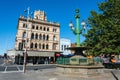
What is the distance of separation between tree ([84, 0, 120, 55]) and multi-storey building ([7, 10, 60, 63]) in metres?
22.7

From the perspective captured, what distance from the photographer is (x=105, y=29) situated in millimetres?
27672

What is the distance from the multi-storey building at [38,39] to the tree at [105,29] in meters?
22.7

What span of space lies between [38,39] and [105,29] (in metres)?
26.5

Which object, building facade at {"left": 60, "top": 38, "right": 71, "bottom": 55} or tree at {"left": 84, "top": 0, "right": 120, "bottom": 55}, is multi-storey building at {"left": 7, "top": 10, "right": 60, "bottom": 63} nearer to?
building facade at {"left": 60, "top": 38, "right": 71, "bottom": 55}

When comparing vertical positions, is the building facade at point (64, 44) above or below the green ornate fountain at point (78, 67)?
above

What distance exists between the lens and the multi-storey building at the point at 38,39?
47344 millimetres

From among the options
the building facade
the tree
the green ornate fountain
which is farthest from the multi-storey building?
the green ornate fountain

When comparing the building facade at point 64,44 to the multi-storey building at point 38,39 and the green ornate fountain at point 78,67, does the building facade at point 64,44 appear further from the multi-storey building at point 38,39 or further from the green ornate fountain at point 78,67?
the green ornate fountain at point 78,67

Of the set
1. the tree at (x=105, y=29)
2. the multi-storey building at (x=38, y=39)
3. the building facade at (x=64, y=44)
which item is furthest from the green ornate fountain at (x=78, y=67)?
the building facade at (x=64, y=44)

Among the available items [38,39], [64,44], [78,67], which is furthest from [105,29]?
[64,44]

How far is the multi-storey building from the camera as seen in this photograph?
47.3 metres

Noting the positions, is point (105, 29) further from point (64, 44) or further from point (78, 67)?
point (64, 44)

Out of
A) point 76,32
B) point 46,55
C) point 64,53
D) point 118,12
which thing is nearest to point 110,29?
point 118,12

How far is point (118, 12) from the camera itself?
26.8 m
